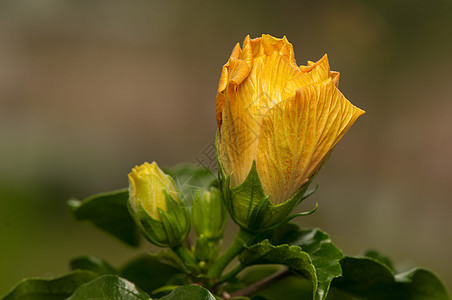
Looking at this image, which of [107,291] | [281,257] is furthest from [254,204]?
[107,291]

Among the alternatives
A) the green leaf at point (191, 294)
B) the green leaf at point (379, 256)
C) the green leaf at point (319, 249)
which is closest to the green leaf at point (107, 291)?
the green leaf at point (191, 294)

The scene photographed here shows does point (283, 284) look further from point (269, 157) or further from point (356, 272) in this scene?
point (269, 157)

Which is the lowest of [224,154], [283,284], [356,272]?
[283,284]

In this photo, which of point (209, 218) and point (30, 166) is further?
point (30, 166)

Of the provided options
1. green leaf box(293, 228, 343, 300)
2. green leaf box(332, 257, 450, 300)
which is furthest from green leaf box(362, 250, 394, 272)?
green leaf box(293, 228, 343, 300)

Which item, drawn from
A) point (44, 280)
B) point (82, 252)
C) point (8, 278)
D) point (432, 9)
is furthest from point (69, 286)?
point (432, 9)

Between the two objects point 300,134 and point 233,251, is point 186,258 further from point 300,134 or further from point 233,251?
point 300,134

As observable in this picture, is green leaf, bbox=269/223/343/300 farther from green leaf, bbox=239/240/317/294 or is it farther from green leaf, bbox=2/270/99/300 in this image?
green leaf, bbox=2/270/99/300
